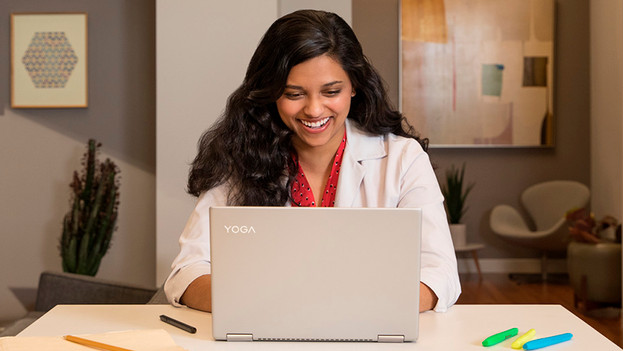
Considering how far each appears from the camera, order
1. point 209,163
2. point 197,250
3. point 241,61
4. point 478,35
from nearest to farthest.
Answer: point 197,250 → point 209,163 → point 241,61 → point 478,35

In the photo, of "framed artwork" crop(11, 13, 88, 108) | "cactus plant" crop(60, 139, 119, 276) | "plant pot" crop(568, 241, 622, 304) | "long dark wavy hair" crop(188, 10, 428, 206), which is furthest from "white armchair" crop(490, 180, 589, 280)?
"long dark wavy hair" crop(188, 10, 428, 206)

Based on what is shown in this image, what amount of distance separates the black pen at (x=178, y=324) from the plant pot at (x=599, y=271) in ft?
12.2

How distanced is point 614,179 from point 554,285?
1.03m

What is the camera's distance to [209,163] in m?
1.93

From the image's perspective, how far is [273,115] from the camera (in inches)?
79.7

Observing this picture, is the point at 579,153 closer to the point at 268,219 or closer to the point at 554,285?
the point at 554,285

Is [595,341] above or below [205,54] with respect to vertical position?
below

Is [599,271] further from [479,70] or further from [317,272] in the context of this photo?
[317,272]

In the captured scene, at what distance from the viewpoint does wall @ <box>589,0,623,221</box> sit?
5.17m

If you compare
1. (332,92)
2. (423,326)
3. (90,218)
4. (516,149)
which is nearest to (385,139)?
(332,92)

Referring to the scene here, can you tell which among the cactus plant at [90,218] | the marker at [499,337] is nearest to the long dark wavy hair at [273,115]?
the marker at [499,337]

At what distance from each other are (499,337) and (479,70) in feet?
17.3

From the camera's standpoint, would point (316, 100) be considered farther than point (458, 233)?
No

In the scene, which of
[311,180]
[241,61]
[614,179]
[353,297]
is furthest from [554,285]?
[353,297]
